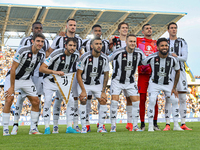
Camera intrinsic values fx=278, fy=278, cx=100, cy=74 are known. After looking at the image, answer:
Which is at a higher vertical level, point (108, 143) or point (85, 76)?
point (85, 76)

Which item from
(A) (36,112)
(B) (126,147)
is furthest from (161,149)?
(A) (36,112)

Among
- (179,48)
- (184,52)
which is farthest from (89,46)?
(184,52)

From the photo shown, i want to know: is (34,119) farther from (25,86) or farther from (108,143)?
(108,143)

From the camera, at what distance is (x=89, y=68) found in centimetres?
690

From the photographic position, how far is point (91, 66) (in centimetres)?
690

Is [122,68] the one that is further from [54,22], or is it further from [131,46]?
[54,22]

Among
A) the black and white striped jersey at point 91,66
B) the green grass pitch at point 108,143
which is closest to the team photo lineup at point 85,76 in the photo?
the black and white striped jersey at point 91,66

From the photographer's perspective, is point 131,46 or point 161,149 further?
point 131,46

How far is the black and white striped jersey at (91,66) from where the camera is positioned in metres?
6.87

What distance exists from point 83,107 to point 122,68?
4.53 feet

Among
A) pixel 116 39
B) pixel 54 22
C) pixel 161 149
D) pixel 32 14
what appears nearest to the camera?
pixel 161 149

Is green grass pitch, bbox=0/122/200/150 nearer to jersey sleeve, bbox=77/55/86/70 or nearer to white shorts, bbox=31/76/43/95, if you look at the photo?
jersey sleeve, bbox=77/55/86/70

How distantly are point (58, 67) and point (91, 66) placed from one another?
0.81 m

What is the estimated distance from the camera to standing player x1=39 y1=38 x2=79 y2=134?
21.6 ft
